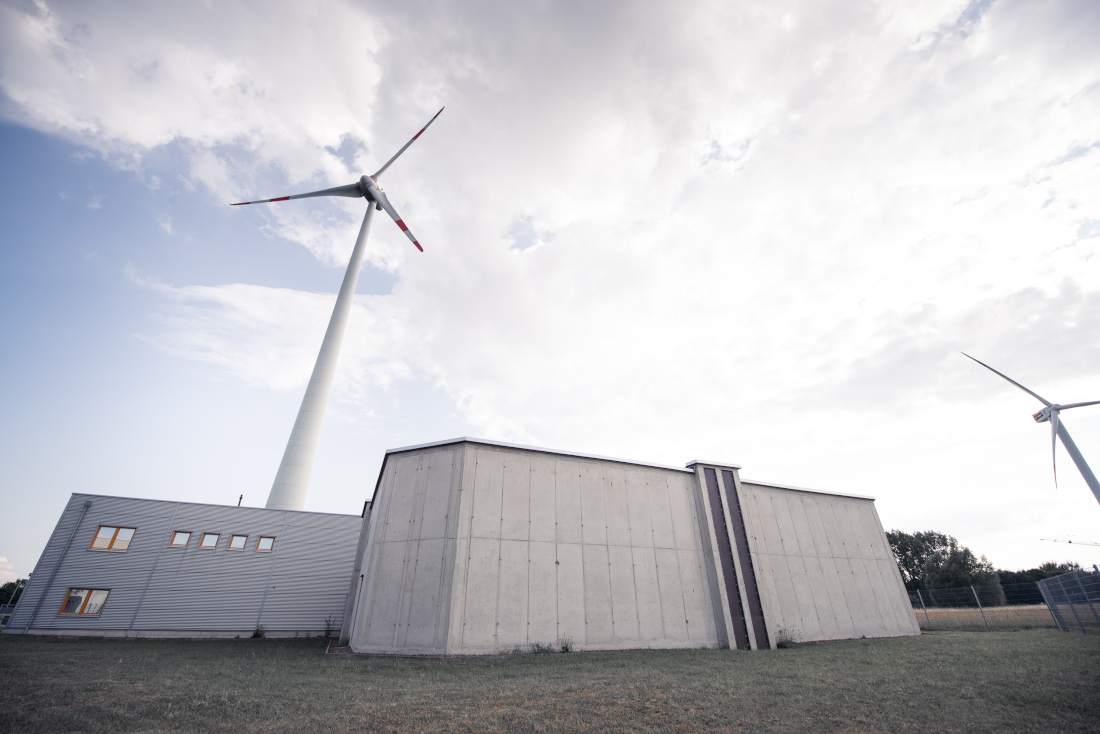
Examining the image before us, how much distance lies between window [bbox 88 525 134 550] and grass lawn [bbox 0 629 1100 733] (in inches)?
529

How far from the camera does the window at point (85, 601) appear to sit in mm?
25594

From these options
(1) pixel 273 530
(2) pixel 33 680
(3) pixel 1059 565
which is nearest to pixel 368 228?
(1) pixel 273 530

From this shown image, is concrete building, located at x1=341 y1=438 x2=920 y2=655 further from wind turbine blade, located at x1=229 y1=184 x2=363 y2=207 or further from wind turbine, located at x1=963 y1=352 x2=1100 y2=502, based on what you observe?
wind turbine blade, located at x1=229 y1=184 x2=363 y2=207

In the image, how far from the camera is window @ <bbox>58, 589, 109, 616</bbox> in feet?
84.0

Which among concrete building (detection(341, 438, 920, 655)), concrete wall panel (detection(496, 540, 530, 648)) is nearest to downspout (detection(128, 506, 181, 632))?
concrete building (detection(341, 438, 920, 655))

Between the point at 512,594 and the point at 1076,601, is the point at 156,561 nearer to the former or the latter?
the point at 512,594

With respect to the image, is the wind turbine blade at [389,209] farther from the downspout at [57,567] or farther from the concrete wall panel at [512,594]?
the concrete wall panel at [512,594]

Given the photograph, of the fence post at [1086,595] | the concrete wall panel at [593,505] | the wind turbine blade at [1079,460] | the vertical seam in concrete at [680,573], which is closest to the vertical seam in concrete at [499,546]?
the concrete wall panel at [593,505]

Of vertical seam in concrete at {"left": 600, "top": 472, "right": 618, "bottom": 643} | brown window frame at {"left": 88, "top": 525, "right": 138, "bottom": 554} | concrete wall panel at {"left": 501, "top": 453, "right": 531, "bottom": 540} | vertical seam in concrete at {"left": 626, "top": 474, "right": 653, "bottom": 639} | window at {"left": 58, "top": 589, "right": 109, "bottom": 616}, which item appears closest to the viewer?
concrete wall panel at {"left": 501, "top": 453, "right": 531, "bottom": 540}

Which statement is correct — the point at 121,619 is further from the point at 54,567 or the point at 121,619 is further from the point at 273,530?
the point at 273,530

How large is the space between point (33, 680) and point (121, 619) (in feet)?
69.7

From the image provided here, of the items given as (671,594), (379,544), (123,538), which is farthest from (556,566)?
(123,538)

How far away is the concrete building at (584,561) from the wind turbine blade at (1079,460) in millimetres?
11411

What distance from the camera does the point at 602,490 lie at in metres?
21.0
